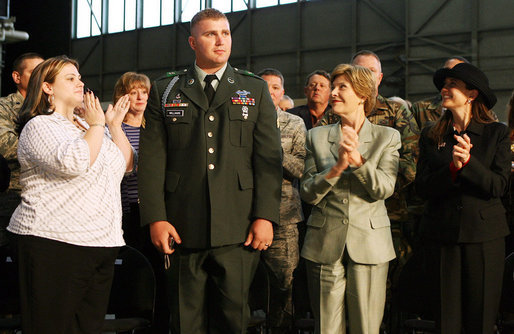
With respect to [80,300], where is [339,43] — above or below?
above

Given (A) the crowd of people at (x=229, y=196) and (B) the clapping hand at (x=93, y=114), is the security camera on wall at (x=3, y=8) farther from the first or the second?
(B) the clapping hand at (x=93, y=114)

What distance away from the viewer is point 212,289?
2.53m

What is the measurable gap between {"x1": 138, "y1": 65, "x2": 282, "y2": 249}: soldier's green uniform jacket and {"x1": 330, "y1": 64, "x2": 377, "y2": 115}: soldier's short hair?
399 mm

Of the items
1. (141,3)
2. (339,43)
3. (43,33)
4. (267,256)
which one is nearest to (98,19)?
(141,3)

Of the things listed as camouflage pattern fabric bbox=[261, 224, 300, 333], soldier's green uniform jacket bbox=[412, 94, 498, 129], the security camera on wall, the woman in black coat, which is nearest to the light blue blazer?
the woman in black coat

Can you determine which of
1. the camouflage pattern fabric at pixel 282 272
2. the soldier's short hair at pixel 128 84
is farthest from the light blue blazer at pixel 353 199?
the soldier's short hair at pixel 128 84

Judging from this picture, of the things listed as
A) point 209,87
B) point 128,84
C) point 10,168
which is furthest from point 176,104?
point 10,168

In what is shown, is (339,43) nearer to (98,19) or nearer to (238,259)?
(98,19)

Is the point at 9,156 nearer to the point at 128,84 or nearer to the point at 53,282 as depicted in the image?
the point at 128,84

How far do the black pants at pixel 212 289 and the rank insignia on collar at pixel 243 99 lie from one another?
0.59 metres

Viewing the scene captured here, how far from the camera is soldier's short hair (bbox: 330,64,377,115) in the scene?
272 cm

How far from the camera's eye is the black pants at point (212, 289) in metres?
2.46

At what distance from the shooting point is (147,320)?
111 inches

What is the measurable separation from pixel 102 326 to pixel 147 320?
0.31m
